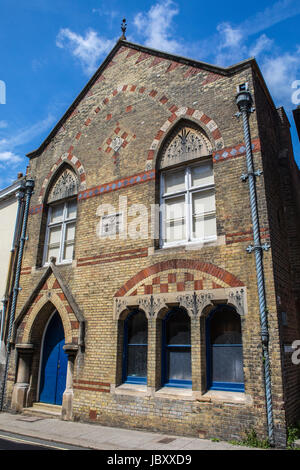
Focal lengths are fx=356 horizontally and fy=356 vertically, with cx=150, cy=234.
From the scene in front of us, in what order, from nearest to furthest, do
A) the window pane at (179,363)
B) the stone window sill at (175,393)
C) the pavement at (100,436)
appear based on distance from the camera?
the pavement at (100,436), the stone window sill at (175,393), the window pane at (179,363)

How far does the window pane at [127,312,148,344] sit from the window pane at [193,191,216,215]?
10.4ft

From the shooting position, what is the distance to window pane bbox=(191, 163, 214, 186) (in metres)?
9.55

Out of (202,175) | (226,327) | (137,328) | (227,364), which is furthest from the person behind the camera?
(202,175)

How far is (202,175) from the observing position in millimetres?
9695

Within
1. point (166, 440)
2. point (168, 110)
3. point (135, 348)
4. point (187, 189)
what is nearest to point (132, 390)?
point (135, 348)

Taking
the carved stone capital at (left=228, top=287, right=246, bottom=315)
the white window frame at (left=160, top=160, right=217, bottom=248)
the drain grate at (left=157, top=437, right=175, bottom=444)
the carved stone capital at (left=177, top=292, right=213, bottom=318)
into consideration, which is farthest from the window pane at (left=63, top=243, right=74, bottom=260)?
the drain grate at (left=157, top=437, right=175, bottom=444)

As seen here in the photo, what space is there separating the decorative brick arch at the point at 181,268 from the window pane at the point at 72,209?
3915 mm

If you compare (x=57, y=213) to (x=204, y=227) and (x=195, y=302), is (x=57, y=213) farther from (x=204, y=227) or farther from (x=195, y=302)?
(x=195, y=302)

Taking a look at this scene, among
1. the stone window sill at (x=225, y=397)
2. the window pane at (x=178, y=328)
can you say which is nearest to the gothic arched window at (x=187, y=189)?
the window pane at (x=178, y=328)

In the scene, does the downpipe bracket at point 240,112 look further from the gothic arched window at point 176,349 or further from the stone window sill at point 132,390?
the stone window sill at point 132,390

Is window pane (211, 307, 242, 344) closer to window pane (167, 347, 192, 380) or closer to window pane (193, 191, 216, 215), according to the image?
window pane (167, 347, 192, 380)

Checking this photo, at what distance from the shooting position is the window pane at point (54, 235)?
12.5 metres

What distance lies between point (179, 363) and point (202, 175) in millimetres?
4914

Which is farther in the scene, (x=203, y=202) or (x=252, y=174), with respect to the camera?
(x=203, y=202)
